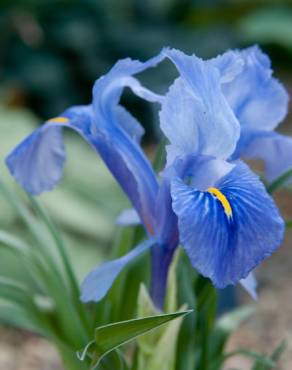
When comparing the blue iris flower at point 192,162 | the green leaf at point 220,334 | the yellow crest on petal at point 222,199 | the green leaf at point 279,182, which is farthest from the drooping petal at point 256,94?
the green leaf at point 220,334

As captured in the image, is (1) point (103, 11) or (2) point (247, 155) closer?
(2) point (247, 155)

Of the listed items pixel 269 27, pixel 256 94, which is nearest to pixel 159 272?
pixel 256 94

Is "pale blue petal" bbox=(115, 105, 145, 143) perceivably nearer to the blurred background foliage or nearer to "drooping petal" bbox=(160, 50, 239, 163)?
"drooping petal" bbox=(160, 50, 239, 163)

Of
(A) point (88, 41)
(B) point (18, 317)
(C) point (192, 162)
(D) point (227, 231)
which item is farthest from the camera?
(A) point (88, 41)

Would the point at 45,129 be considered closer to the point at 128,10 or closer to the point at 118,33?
the point at 118,33

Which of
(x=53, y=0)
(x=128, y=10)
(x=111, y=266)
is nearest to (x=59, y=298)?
(x=111, y=266)

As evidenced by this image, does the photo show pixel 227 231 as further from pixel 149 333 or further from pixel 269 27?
pixel 269 27
